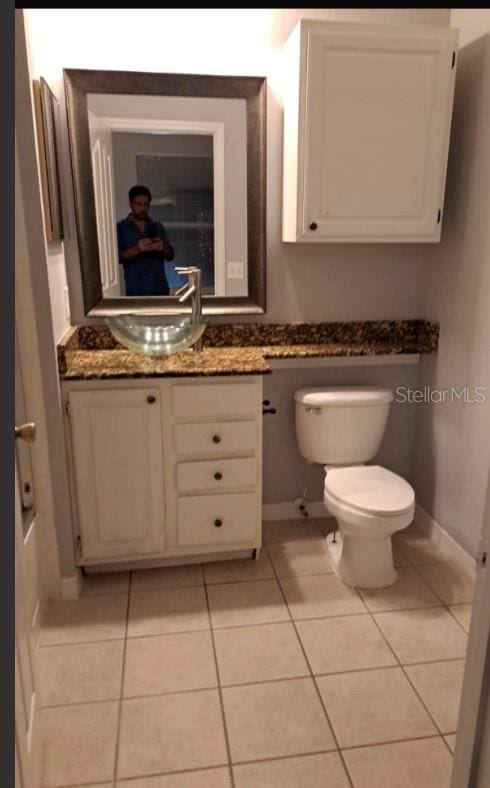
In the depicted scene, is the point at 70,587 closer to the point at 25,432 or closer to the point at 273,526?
the point at 273,526

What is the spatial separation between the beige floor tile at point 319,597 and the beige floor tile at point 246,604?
45 mm

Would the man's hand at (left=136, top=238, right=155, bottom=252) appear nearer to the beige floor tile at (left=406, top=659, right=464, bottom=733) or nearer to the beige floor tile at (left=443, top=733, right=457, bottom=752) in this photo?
the beige floor tile at (left=406, top=659, right=464, bottom=733)

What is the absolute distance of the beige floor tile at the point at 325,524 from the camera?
2.72 meters

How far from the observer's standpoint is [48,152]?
193 cm

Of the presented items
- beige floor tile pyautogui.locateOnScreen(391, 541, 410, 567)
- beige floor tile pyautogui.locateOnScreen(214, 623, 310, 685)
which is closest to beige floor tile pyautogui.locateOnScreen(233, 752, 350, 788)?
beige floor tile pyautogui.locateOnScreen(214, 623, 310, 685)

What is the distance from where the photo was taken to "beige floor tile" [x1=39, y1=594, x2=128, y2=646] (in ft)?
6.61

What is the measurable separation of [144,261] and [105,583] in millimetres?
1335

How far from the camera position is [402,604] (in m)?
2.19

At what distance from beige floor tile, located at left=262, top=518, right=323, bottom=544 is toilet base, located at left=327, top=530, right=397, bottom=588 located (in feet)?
1.19

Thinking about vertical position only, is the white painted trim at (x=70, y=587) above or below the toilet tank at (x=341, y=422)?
below

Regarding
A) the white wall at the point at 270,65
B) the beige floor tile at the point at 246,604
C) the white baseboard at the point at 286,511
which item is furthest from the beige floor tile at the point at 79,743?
the white wall at the point at 270,65

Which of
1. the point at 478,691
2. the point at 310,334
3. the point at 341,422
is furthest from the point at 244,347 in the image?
the point at 478,691

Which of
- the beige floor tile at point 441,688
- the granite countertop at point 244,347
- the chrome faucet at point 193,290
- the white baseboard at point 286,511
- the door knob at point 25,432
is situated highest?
the chrome faucet at point 193,290

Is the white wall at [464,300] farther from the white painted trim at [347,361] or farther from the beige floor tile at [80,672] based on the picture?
the beige floor tile at [80,672]
